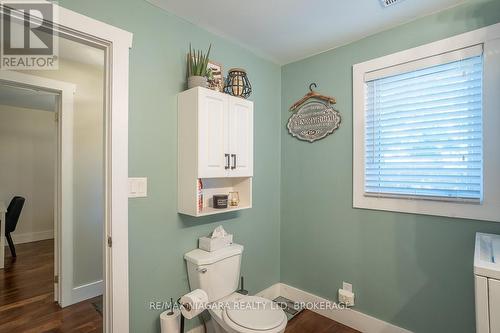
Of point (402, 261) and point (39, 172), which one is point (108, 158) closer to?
point (402, 261)

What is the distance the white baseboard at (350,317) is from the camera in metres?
1.95

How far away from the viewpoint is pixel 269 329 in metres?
1.45

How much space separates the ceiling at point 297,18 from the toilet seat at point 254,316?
6.10 ft

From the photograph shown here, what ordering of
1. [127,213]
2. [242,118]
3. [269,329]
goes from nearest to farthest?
[269,329]
[127,213]
[242,118]

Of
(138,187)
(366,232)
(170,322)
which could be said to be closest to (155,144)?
(138,187)

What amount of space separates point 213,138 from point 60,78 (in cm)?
182

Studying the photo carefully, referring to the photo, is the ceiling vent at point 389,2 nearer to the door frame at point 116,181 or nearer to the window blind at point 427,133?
the window blind at point 427,133

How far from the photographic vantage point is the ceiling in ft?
5.51

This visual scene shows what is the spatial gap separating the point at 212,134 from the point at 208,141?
0.06m

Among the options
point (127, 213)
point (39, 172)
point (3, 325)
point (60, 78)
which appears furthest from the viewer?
point (39, 172)

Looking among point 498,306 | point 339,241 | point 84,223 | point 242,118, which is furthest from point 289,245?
point 84,223

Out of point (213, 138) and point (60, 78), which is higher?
point (60, 78)

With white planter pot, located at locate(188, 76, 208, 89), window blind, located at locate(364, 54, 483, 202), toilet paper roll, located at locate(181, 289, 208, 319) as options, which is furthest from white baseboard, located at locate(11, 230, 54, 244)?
window blind, located at locate(364, 54, 483, 202)

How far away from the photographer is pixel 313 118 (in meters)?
2.38
